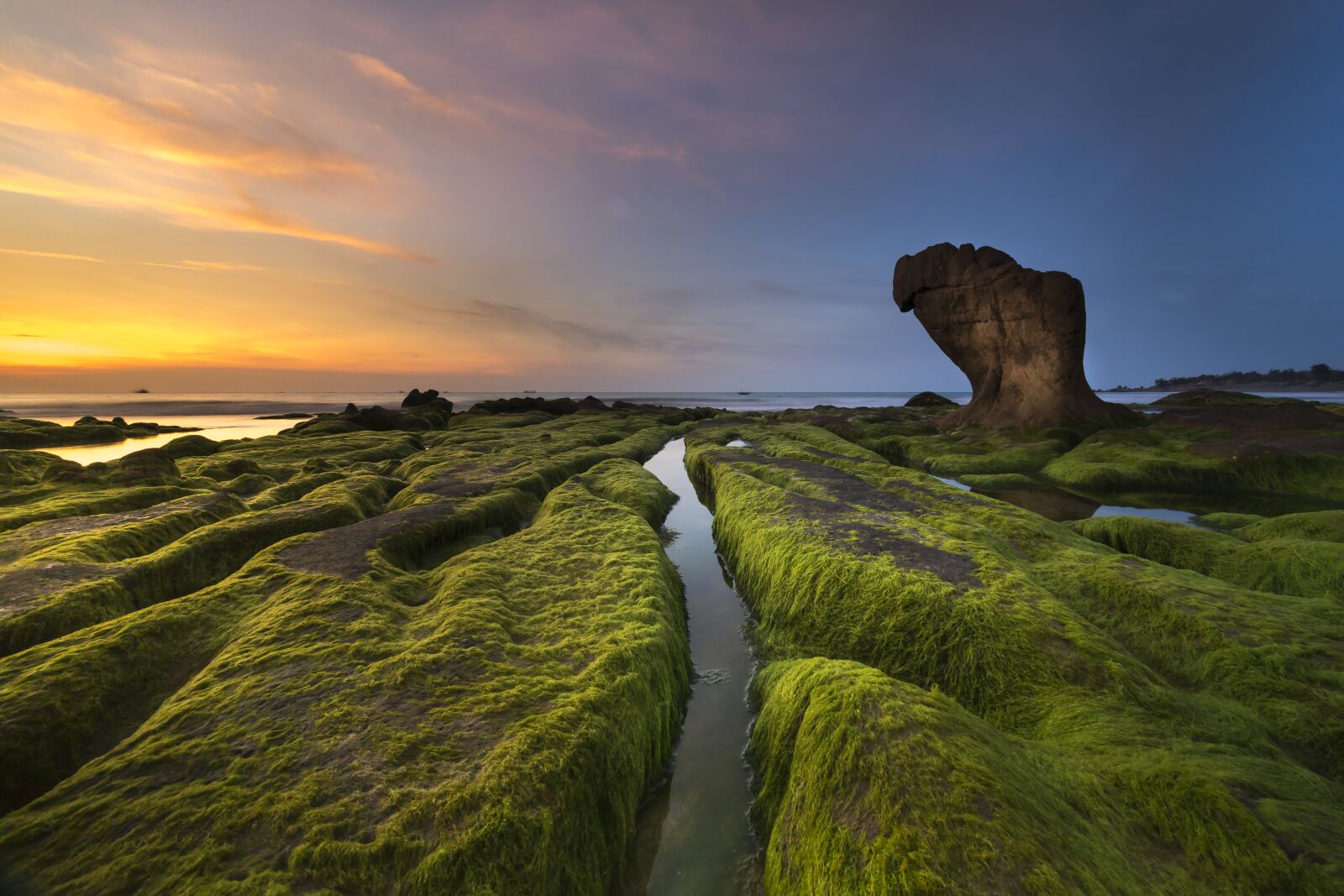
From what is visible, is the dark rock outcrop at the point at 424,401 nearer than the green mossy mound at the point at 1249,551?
No

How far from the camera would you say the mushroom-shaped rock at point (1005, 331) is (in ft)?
109

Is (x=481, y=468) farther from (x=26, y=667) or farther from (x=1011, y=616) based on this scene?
(x=1011, y=616)

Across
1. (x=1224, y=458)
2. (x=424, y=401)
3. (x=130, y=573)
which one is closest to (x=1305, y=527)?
(x=1224, y=458)

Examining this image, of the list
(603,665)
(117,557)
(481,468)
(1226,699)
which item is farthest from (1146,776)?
(481,468)

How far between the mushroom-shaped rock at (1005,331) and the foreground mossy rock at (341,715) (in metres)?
36.7

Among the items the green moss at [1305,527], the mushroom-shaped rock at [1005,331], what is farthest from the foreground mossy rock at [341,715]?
the mushroom-shaped rock at [1005,331]

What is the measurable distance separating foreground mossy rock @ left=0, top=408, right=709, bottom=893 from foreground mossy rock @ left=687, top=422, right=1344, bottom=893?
6.44 feet

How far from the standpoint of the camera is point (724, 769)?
564 cm

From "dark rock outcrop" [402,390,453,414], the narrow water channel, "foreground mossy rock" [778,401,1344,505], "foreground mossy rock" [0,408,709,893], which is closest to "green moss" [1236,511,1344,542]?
"foreground mossy rock" [778,401,1344,505]

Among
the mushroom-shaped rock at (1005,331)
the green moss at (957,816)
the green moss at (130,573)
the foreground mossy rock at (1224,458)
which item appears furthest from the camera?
the mushroom-shaped rock at (1005,331)

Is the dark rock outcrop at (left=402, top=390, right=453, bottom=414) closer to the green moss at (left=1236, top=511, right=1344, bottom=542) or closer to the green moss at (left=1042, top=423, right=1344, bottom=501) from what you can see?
the green moss at (left=1042, top=423, right=1344, bottom=501)

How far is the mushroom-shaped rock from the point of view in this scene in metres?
33.2

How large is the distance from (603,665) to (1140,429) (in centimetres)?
3674

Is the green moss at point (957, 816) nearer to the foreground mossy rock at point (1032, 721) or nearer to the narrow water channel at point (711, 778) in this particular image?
the foreground mossy rock at point (1032, 721)
